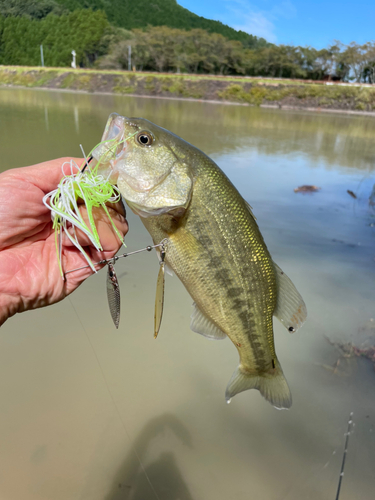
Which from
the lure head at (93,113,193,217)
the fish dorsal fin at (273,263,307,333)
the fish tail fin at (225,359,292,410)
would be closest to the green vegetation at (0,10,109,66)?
the lure head at (93,113,193,217)

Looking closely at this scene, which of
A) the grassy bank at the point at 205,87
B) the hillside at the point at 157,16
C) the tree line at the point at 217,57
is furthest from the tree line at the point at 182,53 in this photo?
the hillside at the point at 157,16

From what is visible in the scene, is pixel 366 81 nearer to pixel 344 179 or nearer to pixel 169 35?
pixel 169 35

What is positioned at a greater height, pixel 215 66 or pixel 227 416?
pixel 215 66

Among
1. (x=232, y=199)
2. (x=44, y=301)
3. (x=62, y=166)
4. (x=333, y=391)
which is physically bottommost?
(x=333, y=391)

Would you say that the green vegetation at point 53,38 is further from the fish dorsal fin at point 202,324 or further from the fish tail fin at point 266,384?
the fish tail fin at point 266,384

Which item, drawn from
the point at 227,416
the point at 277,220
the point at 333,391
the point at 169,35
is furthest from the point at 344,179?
the point at 169,35

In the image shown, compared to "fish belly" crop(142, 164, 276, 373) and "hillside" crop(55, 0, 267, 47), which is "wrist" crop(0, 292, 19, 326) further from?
"hillside" crop(55, 0, 267, 47)

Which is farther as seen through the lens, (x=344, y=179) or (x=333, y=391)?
(x=344, y=179)
